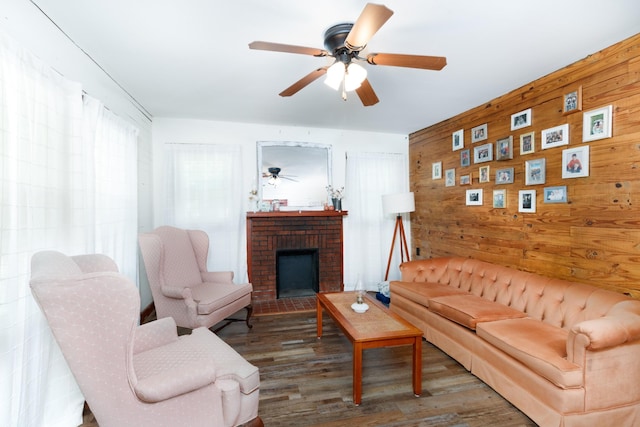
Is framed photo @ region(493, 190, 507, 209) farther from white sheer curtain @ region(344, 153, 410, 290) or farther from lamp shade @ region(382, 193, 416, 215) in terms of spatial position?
white sheer curtain @ region(344, 153, 410, 290)

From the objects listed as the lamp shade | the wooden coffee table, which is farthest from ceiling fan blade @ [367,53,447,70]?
the lamp shade

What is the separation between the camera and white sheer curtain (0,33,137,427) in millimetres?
1428

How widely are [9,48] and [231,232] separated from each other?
290 cm

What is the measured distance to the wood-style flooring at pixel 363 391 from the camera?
6.23 ft

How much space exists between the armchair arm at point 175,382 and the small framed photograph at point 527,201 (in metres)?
3.05

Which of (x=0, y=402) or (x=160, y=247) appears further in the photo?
(x=160, y=247)

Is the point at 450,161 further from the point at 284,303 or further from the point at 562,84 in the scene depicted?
the point at 284,303

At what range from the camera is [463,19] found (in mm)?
1880

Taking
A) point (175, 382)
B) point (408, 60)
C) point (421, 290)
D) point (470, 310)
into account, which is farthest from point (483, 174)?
point (175, 382)

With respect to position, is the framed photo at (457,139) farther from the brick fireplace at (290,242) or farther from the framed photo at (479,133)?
the brick fireplace at (290,242)

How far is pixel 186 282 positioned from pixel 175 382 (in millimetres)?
2061

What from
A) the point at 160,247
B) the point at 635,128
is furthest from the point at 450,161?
the point at 160,247

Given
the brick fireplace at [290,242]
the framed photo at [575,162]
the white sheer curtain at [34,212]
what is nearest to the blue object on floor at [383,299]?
the brick fireplace at [290,242]

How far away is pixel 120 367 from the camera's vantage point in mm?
1279
